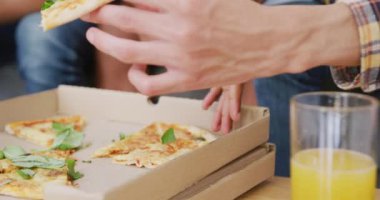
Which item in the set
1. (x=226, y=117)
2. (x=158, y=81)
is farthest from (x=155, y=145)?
(x=158, y=81)

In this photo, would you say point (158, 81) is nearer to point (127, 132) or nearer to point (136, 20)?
point (136, 20)

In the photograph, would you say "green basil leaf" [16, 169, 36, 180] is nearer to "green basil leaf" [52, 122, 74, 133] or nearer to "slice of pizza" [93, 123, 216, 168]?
"slice of pizza" [93, 123, 216, 168]

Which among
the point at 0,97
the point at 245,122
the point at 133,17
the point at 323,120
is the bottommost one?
the point at 0,97

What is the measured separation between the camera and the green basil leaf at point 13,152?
3.65 feet

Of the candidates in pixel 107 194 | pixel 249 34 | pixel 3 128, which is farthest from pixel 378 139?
pixel 3 128

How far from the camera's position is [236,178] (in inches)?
39.7

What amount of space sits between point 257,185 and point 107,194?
15.0 inches

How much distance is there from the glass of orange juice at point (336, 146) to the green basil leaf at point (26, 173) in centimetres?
44

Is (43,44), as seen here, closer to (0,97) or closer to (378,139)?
(0,97)

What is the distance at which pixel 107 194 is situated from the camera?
2.52 ft

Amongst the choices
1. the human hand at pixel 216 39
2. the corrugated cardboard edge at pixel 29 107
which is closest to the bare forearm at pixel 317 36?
the human hand at pixel 216 39

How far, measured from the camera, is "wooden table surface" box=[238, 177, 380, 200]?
3.40ft

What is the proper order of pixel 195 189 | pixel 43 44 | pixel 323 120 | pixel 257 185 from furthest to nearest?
pixel 43 44, pixel 257 185, pixel 195 189, pixel 323 120

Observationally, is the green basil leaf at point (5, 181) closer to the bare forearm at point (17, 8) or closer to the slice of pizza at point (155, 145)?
the slice of pizza at point (155, 145)
